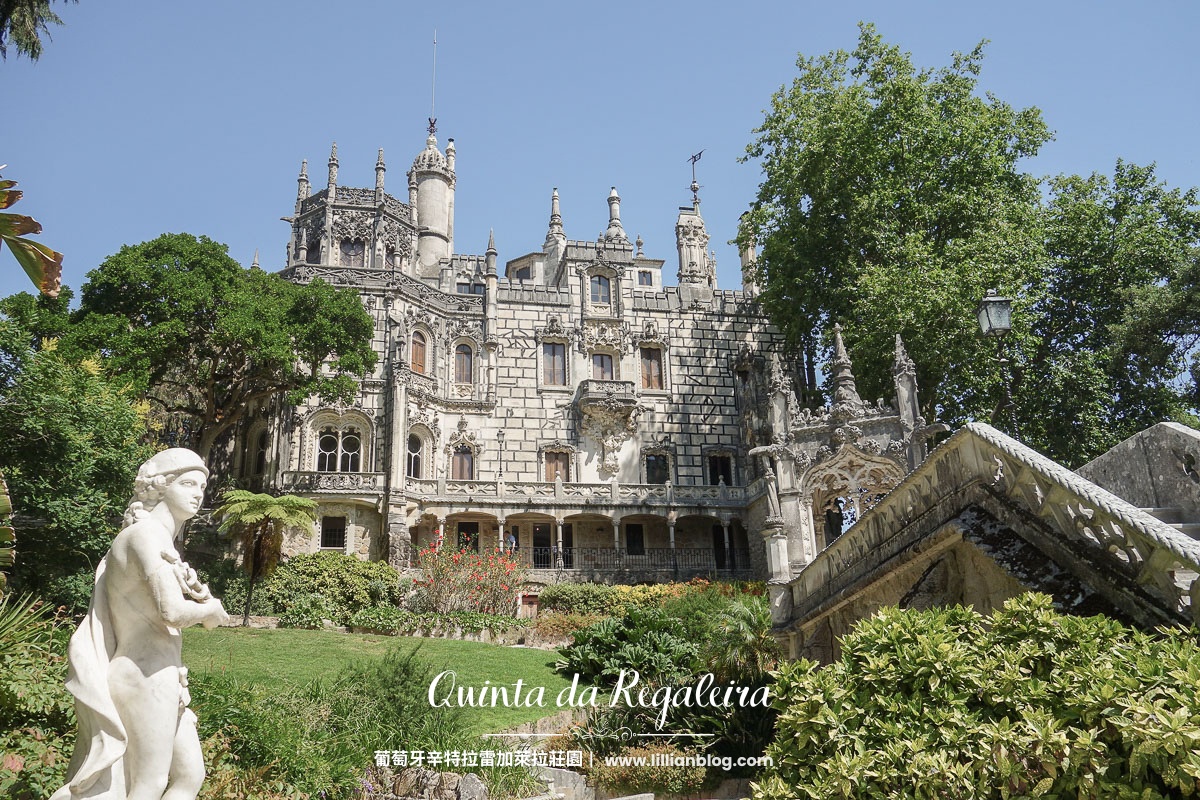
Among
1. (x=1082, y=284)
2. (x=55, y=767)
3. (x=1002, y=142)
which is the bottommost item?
(x=55, y=767)

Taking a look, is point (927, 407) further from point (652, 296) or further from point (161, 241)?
point (161, 241)

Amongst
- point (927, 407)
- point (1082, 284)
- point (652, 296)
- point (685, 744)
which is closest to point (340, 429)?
point (652, 296)

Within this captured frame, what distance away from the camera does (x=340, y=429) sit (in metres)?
33.5

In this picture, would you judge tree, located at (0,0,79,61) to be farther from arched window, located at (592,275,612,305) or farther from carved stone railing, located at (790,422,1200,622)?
arched window, located at (592,275,612,305)

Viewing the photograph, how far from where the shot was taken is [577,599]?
28.6m

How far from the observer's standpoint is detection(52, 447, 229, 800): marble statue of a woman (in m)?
4.58

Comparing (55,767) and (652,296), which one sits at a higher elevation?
(652,296)

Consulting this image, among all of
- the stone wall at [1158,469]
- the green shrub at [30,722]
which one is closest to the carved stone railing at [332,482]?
the green shrub at [30,722]

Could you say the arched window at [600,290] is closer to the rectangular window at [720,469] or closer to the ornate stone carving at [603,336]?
the ornate stone carving at [603,336]

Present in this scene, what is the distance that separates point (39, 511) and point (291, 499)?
7585 mm

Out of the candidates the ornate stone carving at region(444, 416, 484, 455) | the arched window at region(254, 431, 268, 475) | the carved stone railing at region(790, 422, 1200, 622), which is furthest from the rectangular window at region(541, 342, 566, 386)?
the carved stone railing at region(790, 422, 1200, 622)

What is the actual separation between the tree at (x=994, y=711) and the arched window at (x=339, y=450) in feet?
93.4

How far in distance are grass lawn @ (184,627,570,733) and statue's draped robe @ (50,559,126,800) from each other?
8.68 meters

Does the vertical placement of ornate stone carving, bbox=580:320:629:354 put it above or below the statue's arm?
above
